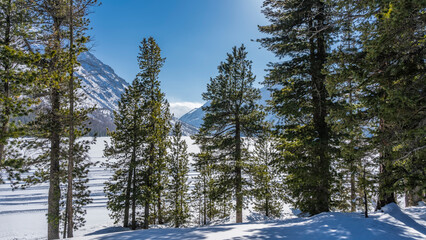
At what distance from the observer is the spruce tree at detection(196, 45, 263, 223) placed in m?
13.6

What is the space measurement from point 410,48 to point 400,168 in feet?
9.98

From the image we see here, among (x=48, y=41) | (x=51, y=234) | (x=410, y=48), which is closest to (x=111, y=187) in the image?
(x=51, y=234)

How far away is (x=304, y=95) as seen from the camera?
31.8 feet

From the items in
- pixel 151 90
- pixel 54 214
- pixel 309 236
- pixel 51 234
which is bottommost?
pixel 51 234

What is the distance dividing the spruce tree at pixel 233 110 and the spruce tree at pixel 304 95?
147 inches

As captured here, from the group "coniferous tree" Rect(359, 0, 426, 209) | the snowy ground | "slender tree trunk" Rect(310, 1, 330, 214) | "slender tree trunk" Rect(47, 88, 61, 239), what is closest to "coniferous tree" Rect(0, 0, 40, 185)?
"slender tree trunk" Rect(47, 88, 61, 239)

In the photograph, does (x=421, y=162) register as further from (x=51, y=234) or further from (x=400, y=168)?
(x=51, y=234)

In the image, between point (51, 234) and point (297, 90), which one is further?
point (51, 234)

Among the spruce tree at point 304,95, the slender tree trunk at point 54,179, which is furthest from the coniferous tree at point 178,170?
the spruce tree at point 304,95

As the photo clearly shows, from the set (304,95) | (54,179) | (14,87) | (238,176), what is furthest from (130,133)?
(304,95)

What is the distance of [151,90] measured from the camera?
16.7m

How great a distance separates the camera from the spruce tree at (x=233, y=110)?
1362 cm

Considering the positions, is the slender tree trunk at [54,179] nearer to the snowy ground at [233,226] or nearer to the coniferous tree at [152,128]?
the snowy ground at [233,226]

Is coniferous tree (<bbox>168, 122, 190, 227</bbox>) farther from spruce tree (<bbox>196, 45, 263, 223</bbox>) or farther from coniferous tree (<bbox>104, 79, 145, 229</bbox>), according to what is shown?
spruce tree (<bbox>196, 45, 263, 223</bbox>)
